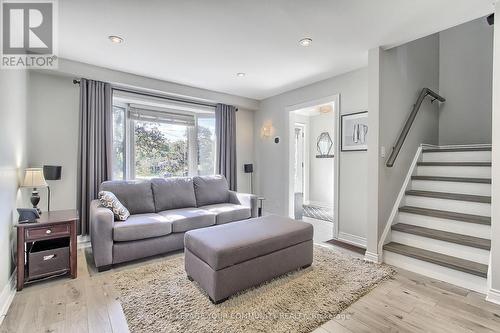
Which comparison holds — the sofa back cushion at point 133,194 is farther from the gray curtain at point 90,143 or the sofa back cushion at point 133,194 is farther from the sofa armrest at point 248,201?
the sofa armrest at point 248,201

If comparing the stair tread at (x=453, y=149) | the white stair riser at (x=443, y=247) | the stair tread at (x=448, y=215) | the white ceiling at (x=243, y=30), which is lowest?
the white stair riser at (x=443, y=247)

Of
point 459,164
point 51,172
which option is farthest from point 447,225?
point 51,172

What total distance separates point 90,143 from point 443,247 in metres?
4.50

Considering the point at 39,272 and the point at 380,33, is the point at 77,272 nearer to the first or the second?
the point at 39,272

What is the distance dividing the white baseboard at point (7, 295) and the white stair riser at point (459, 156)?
491cm

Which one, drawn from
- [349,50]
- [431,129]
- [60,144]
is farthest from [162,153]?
[431,129]

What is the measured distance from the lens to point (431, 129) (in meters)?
3.90

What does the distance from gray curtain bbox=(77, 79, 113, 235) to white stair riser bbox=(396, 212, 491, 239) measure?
4.11 m

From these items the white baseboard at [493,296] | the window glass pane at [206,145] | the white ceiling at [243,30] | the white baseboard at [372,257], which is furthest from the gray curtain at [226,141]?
the white baseboard at [493,296]

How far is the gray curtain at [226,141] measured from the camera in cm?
473

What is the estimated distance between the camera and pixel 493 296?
2.03 metres

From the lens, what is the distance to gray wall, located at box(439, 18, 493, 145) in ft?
12.1

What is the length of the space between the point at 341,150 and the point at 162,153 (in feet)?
9.97

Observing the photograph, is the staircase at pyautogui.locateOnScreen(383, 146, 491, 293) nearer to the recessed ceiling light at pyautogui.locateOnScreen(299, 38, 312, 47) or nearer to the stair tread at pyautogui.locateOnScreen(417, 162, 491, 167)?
the stair tread at pyautogui.locateOnScreen(417, 162, 491, 167)
